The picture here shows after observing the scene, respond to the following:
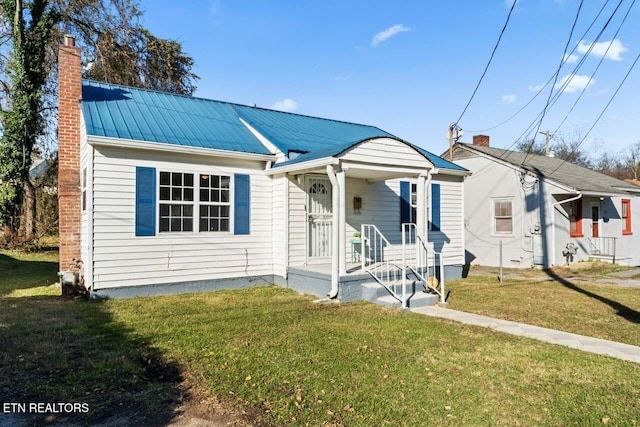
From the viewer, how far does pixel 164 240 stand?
811 centimetres

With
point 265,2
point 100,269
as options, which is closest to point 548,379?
point 100,269

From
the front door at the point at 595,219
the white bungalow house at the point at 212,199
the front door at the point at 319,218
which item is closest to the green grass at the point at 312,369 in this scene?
the white bungalow house at the point at 212,199

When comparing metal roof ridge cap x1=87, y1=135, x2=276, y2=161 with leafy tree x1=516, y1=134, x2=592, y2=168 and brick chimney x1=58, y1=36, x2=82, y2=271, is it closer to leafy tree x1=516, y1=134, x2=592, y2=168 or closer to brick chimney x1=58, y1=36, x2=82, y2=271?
brick chimney x1=58, y1=36, x2=82, y2=271

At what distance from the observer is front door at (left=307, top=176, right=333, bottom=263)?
9398 mm

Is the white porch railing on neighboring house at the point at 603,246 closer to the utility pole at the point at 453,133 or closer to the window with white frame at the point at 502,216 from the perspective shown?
the window with white frame at the point at 502,216

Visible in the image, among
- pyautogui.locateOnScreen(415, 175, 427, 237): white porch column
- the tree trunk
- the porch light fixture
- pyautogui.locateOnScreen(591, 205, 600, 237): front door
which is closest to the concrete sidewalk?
pyautogui.locateOnScreen(415, 175, 427, 237): white porch column

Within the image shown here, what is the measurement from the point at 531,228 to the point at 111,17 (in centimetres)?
1992

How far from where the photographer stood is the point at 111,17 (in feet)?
60.4

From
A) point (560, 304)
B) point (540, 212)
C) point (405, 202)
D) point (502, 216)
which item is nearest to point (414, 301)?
point (560, 304)

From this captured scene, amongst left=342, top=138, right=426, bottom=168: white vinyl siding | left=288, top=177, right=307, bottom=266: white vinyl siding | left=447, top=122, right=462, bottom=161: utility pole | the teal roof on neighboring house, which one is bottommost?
left=288, top=177, right=307, bottom=266: white vinyl siding

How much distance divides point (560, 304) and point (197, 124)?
28.4 ft

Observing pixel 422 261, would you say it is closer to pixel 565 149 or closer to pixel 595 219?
pixel 595 219

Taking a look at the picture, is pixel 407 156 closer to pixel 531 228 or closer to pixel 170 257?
pixel 170 257

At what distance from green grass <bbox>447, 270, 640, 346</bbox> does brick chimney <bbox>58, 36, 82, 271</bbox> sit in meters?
8.03
